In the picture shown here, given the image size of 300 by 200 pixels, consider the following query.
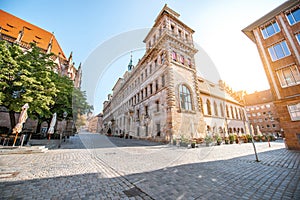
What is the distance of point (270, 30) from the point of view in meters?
13.2

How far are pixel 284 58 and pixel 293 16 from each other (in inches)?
170

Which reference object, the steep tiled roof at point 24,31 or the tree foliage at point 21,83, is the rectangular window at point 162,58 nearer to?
the tree foliage at point 21,83

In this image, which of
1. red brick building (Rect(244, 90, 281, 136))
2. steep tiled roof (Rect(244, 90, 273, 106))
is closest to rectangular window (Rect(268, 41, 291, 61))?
red brick building (Rect(244, 90, 281, 136))

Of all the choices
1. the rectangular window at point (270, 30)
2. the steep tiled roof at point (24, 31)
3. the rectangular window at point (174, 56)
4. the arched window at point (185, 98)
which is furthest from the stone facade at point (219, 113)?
the steep tiled roof at point (24, 31)

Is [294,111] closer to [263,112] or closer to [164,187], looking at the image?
[164,187]

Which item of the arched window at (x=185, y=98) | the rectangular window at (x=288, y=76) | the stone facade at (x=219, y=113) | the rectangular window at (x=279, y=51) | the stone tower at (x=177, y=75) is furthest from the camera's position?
the stone facade at (x=219, y=113)

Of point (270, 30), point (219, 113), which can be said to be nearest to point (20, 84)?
point (270, 30)

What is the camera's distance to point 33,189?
10.2 feet

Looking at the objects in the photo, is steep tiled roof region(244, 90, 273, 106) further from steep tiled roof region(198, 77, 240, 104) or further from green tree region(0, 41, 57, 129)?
green tree region(0, 41, 57, 129)

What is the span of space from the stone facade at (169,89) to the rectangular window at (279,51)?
978 cm

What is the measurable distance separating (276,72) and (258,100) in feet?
161

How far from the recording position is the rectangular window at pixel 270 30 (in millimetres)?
12778

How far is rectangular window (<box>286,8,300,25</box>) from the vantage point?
1170 centimetres

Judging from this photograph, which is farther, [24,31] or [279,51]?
[24,31]
